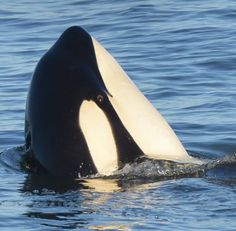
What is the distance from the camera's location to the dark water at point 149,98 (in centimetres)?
1063

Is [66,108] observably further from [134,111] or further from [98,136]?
[134,111]

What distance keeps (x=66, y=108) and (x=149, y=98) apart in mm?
5623

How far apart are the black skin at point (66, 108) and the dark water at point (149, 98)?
A: 225 millimetres

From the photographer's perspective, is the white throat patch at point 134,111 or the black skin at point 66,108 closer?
the black skin at point 66,108

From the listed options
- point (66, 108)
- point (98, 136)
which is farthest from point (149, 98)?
point (66, 108)

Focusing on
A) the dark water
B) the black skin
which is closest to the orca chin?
the black skin

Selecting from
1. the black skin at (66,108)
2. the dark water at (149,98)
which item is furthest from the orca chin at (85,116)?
the dark water at (149,98)

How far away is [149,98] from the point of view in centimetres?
1700

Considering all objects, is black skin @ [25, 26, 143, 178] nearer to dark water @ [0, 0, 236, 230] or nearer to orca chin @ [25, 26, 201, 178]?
orca chin @ [25, 26, 201, 178]

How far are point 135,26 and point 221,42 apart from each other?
269 cm

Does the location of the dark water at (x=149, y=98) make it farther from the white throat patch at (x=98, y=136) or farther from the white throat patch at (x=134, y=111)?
the white throat patch at (x=134, y=111)

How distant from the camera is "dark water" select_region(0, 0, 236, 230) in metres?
10.6

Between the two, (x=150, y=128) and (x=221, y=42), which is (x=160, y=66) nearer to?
(x=221, y=42)

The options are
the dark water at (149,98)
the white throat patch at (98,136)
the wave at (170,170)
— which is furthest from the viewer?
the wave at (170,170)
